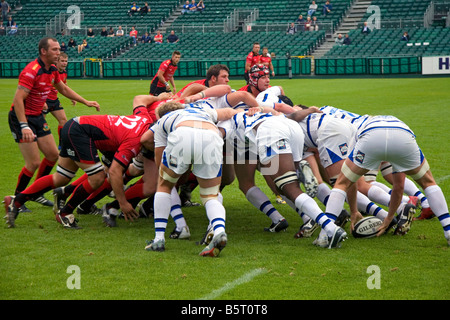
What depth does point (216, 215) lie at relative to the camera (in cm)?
589

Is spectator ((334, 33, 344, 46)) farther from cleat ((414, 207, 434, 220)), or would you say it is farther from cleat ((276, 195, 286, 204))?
cleat ((414, 207, 434, 220))

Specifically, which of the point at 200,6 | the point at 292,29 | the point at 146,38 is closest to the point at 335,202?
the point at 292,29

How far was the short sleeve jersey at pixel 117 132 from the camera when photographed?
23.2 ft

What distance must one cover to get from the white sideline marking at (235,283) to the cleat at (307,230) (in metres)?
1.31

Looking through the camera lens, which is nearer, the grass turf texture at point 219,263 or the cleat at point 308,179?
the grass turf texture at point 219,263

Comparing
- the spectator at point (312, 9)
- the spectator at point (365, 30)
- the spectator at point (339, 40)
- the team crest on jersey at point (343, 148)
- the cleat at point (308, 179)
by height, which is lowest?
the cleat at point (308, 179)

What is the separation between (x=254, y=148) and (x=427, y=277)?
2.47 metres

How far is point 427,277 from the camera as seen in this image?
5.13 m

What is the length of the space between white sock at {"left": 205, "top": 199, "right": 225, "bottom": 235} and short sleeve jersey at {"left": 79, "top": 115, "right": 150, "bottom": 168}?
1449 mm

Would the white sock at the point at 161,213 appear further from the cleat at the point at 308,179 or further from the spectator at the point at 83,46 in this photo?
the spectator at the point at 83,46

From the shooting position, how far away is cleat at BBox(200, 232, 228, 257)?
18.7ft

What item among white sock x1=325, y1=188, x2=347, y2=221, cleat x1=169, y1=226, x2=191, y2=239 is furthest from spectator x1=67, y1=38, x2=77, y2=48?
white sock x1=325, y1=188, x2=347, y2=221

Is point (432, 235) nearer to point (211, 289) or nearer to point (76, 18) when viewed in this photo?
point (211, 289)

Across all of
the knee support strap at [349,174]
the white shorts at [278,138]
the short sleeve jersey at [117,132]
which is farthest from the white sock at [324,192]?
the short sleeve jersey at [117,132]
